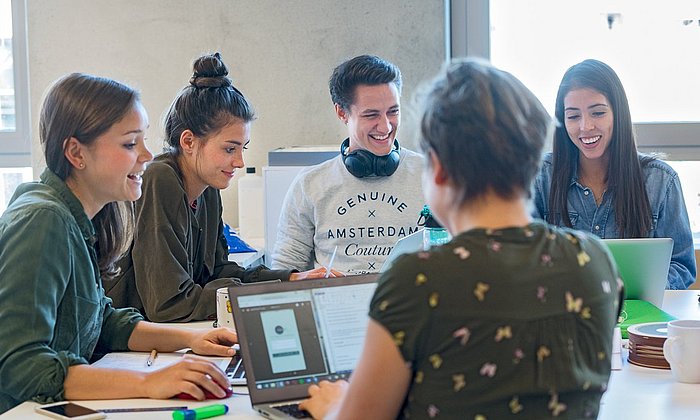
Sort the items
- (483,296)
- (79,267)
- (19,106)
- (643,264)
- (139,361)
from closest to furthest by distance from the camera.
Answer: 1. (483,296)
2. (79,267)
3. (139,361)
4. (643,264)
5. (19,106)

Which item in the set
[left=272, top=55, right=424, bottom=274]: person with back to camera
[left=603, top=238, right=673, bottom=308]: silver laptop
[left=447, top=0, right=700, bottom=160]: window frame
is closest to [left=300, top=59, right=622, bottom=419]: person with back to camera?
[left=603, top=238, right=673, bottom=308]: silver laptop

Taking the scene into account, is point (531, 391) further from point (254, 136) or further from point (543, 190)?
point (254, 136)

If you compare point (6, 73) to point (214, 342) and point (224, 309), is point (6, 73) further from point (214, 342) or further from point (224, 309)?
point (214, 342)

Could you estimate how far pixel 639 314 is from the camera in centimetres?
198

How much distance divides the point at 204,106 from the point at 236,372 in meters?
0.88

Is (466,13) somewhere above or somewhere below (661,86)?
above

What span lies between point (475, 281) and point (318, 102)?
280cm

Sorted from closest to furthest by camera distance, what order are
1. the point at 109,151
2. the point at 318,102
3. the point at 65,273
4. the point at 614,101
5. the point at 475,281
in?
1. the point at 475,281
2. the point at 65,273
3. the point at 109,151
4. the point at 614,101
5. the point at 318,102

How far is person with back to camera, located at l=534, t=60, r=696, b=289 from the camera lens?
8.44ft

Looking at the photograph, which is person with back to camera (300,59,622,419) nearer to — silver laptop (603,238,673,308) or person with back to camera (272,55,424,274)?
silver laptop (603,238,673,308)

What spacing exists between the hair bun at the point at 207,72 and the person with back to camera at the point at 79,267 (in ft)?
1.64

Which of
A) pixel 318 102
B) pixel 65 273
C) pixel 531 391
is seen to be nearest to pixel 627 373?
pixel 531 391

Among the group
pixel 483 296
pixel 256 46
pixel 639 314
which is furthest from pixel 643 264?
pixel 256 46

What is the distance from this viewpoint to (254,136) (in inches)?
150
